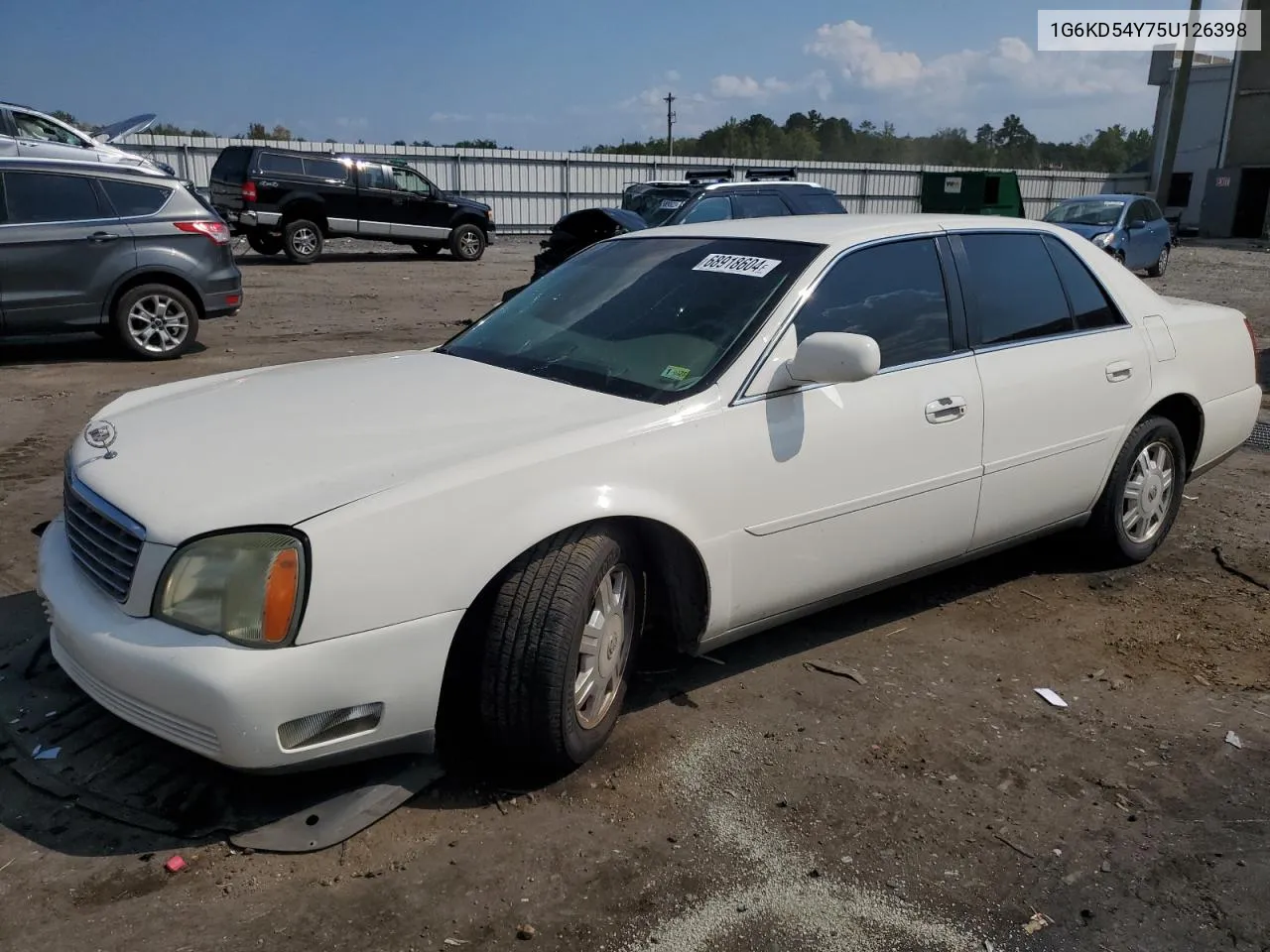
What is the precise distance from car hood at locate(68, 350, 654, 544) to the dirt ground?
0.90m

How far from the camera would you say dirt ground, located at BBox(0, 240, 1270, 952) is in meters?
2.49

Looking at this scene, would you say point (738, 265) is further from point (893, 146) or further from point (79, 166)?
point (893, 146)

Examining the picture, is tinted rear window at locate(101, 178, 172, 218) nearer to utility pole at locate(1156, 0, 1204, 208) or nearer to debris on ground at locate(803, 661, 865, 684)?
debris on ground at locate(803, 661, 865, 684)

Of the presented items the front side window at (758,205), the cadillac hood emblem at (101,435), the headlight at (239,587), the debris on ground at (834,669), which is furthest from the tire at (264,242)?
the headlight at (239,587)

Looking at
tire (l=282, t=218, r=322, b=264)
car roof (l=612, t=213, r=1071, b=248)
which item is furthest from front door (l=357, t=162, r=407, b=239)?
car roof (l=612, t=213, r=1071, b=248)

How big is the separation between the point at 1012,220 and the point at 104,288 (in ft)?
25.6

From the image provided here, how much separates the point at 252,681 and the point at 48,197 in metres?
8.15

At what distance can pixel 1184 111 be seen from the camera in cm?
3959

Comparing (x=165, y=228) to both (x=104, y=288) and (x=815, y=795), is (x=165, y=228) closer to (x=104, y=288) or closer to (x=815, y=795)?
(x=104, y=288)

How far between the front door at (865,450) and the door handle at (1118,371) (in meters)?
0.89

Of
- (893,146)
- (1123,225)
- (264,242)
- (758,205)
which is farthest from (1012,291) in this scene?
(893,146)

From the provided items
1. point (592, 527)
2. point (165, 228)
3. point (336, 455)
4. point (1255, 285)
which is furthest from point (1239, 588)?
point (1255, 285)

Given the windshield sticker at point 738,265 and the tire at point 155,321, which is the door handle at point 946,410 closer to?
the windshield sticker at point 738,265

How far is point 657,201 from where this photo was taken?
16125mm
